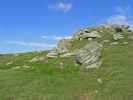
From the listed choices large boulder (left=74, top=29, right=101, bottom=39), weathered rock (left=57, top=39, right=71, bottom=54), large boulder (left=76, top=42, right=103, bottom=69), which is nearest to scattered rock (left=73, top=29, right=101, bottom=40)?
large boulder (left=74, top=29, right=101, bottom=39)

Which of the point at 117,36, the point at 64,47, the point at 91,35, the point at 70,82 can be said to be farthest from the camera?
the point at 91,35

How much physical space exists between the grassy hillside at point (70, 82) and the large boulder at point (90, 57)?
126 centimetres

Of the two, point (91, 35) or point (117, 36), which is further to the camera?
point (91, 35)

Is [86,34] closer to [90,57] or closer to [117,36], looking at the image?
[117,36]

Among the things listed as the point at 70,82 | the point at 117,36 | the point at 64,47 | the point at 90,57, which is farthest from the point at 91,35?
the point at 70,82

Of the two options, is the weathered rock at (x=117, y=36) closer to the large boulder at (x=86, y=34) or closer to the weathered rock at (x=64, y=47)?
the large boulder at (x=86, y=34)

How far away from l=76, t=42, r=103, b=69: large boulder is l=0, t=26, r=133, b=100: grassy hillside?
126 centimetres

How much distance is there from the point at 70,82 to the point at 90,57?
1411 centimetres

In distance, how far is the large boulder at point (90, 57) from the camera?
6950 centimetres

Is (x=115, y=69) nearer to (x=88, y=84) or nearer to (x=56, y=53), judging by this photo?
(x=88, y=84)

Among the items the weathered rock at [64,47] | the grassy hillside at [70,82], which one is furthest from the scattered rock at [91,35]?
the grassy hillside at [70,82]

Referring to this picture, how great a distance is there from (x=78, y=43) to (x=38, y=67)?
3069cm

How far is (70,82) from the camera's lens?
58219 millimetres

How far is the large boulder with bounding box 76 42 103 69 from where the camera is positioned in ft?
228
